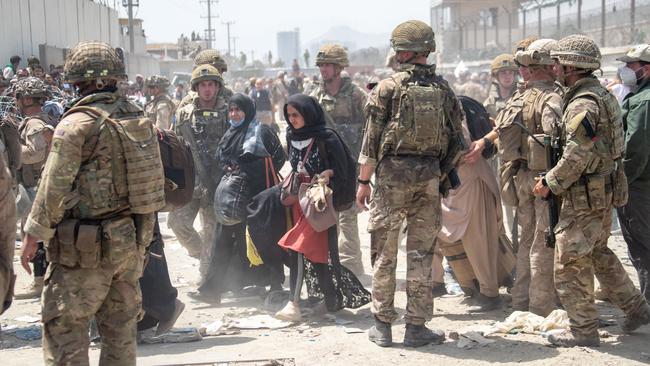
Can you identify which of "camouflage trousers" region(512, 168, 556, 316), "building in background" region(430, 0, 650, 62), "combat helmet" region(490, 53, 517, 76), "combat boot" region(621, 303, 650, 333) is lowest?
"combat boot" region(621, 303, 650, 333)

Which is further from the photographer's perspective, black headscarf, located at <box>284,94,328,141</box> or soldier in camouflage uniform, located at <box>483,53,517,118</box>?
soldier in camouflage uniform, located at <box>483,53,517,118</box>

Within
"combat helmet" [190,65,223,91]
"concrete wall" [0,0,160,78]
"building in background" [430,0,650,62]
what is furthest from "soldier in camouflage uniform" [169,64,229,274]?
"building in background" [430,0,650,62]

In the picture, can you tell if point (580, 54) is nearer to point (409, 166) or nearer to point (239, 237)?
point (409, 166)

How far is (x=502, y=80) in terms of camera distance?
9.48 metres

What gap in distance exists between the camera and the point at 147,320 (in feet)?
21.0

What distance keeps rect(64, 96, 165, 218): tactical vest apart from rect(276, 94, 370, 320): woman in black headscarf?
88.9 inches

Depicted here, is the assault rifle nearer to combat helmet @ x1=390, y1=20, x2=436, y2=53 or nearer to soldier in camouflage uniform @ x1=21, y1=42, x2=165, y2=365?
combat helmet @ x1=390, y1=20, x2=436, y2=53

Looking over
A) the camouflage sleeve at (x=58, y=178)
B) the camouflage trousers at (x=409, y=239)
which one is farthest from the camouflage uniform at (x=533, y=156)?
the camouflage sleeve at (x=58, y=178)

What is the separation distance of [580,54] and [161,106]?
714 cm

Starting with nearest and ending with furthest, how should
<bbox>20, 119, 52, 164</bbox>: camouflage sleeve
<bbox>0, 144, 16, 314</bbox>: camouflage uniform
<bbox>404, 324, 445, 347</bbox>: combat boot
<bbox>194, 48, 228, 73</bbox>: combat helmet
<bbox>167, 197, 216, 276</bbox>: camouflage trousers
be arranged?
1. <bbox>0, 144, 16, 314</bbox>: camouflage uniform
2. <bbox>404, 324, 445, 347</bbox>: combat boot
3. <bbox>20, 119, 52, 164</bbox>: camouflage sleeve
4. <bbox>167, 197, 216, 276</bbox>: camouflage trousers
5. <bbox>194, 48, 228, 73</bbox>: combat helmet

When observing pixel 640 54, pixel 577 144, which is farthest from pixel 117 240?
pixel 640 54

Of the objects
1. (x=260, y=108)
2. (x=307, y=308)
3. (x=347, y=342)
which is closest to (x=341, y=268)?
(x=307, y=308)

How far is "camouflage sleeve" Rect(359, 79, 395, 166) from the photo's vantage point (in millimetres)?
6062

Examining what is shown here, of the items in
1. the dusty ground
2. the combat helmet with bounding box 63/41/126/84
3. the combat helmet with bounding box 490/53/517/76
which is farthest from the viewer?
the combat helmet with bounding box 490/53/517/76
